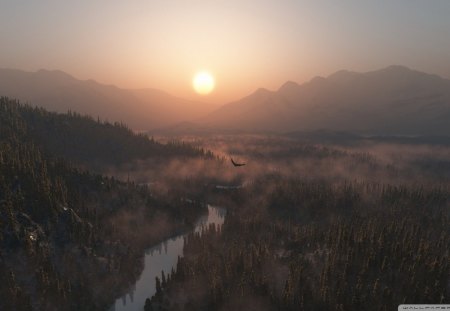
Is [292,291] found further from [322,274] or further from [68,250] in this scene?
[68,250]

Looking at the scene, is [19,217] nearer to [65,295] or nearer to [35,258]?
[35,258]

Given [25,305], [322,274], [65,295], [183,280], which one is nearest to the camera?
[25,305]

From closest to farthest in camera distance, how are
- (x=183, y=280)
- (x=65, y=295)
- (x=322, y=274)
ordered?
1. (x=65, y=295)
2. (x=322, y=274)
3. (x=183, y=280)

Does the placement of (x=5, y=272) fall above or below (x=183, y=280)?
above

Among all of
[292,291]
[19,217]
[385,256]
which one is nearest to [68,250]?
[19,217]

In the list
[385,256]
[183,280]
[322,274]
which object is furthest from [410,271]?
[183,280]

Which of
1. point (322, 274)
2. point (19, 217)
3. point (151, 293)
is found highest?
point (19, 217)

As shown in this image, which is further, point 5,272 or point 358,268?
point 358,268

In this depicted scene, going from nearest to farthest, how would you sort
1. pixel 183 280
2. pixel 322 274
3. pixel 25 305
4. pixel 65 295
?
pixel 25 305
pixel 65 295
pixel 322 274
pixel 183 280

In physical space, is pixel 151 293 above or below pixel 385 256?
below
